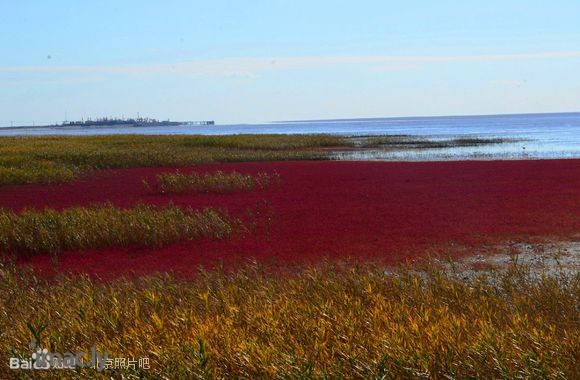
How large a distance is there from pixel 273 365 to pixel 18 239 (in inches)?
435

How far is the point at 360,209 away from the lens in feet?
67.7

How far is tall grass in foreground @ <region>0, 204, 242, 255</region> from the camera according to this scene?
15312mm

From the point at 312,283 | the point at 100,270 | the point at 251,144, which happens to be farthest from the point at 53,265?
the point at 251,144

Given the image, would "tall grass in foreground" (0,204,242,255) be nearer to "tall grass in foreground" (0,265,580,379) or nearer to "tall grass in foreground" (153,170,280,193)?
"tall grass in foreground" (0,265,580,379)

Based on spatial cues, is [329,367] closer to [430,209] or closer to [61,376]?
[61,376]

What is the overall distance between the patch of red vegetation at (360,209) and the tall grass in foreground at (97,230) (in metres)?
0.51

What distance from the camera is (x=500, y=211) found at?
767 inches

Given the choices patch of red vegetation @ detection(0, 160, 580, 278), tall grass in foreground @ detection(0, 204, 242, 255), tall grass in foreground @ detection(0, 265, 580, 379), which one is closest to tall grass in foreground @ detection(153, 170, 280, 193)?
patch of red vegetation @ detection(0, 160, 580, 278)

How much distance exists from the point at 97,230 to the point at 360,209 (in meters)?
8.18

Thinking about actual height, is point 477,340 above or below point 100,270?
above

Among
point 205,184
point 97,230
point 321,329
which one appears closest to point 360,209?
point 205,184

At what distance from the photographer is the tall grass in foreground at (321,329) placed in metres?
6.00

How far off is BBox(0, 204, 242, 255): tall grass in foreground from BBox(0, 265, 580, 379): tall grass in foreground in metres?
5.70

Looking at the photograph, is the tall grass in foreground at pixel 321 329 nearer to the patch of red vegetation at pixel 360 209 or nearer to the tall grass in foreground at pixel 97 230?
the patch of red vegetation at pixel 360 209
